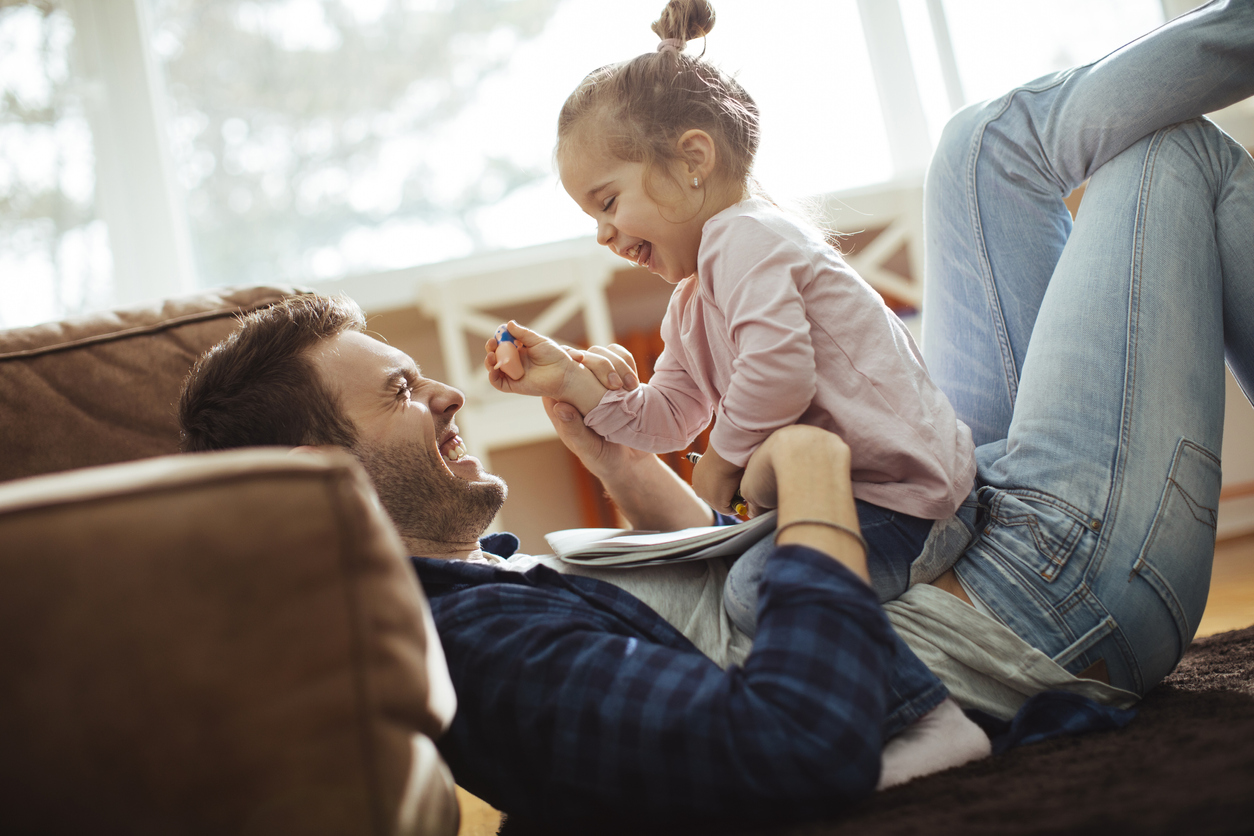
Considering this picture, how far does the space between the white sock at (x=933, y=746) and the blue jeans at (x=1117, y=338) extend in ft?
0.43

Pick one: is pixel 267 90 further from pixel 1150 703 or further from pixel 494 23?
pixel 1150 703

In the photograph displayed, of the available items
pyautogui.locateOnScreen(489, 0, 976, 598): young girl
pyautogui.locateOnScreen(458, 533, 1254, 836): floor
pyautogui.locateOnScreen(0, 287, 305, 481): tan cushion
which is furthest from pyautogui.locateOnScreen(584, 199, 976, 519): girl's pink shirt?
pyautogui.locateOnScreen(0, 287, 305, 481): tan cushion

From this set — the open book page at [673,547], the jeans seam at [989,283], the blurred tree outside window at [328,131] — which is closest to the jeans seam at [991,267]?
the jeans seam at [989,283]

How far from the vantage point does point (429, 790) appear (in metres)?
0.56

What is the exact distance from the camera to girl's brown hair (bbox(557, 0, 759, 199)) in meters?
1.07

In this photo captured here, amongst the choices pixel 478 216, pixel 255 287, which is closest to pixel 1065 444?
pixel 255 287

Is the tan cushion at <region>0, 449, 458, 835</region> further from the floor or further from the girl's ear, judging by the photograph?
the girl's ear

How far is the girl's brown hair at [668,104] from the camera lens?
1065mm

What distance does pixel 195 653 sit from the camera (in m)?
0.46

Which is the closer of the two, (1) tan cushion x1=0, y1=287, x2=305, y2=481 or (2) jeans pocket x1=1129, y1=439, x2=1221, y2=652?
(2) jeans pocket x1=1129, y1=439, x2=1221, y2=652

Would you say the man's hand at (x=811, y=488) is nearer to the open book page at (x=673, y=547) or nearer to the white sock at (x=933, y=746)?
the open book page at (x=673, y=547)

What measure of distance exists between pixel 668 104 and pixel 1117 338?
0.60 metres

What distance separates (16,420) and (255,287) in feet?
1.15

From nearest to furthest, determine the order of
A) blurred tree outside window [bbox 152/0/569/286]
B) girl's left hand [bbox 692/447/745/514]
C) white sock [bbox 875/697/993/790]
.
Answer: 1. white sock [bbox 875/697/993/790]
2. girl's left hand [bbox 692/447/745/514]
3. blurred tree outside window [bbox 152/0/569/286]
